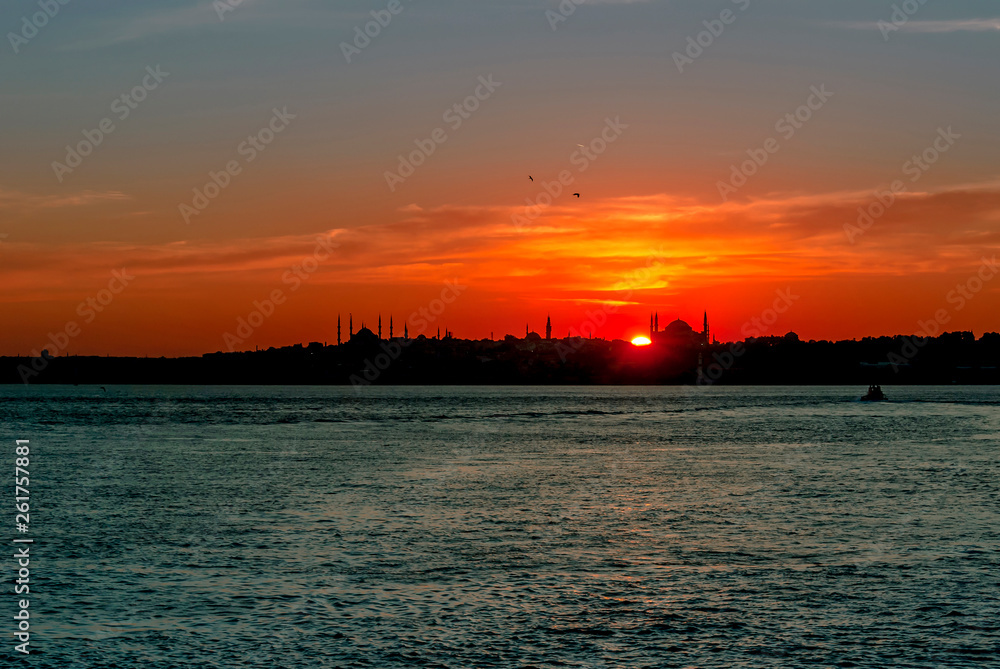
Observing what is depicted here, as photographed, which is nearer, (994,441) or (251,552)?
(251,552)

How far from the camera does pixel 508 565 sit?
94.5 ft

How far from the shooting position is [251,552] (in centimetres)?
3148

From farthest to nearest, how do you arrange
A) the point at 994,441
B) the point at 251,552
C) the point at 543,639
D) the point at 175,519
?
the point at 994,441, the point at 175,519, the point at 251,552, the point at 543,639

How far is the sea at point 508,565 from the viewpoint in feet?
69.1

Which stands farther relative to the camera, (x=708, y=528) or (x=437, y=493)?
(x=437, y=493)

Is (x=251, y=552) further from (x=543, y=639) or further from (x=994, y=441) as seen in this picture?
(x=994, y=441)

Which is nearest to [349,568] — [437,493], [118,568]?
[118,568]

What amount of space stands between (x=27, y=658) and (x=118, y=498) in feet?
87.9

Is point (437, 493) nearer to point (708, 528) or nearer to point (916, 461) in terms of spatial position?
point (708, 528)

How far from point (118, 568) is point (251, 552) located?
419cm

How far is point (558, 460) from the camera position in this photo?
69.1 metres

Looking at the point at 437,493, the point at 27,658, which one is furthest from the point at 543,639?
the point at 437,493

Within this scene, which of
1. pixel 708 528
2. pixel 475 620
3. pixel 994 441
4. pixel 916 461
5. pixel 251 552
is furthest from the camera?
pixel 994 441

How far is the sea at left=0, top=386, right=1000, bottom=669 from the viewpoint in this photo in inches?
829
